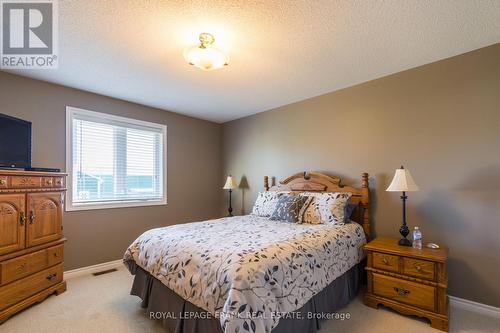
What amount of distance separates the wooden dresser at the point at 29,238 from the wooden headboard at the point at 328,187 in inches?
108

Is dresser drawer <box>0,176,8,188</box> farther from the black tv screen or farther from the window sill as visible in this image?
the window sill

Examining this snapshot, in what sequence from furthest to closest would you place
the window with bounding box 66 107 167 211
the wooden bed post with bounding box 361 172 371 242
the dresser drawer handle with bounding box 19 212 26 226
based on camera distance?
the window with bounding box 66 107 167 211 → the wooden bed post with bounding box 361 172 371 242 → the dresser drawer handle with bounding box 19 212 26 226

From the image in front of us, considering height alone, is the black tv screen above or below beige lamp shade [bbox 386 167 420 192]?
above

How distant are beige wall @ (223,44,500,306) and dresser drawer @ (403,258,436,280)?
564mm

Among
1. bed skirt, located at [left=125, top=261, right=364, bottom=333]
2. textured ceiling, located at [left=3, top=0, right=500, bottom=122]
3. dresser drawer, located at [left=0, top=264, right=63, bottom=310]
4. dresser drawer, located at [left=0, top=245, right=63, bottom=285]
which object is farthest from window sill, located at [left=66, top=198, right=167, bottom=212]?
textured ceiling, located at [left=3, top=0, right=500, bottom=122]

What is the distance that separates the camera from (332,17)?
1.81m

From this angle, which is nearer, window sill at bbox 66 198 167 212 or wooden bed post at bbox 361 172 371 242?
wooden bed post at bbox 361 172 371 242

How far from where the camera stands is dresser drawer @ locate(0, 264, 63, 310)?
2.10 meters

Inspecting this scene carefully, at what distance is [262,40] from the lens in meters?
2.11

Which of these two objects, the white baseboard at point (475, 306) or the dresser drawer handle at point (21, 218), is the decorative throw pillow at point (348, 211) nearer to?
the white baseboard at point (475, 306)

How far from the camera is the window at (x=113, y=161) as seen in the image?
3195 mm

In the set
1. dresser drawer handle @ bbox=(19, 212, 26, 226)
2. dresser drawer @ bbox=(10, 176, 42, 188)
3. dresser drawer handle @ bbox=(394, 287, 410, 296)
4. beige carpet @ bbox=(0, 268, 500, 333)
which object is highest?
dresser drawer @ bbox=(10, 176, 42, 188)

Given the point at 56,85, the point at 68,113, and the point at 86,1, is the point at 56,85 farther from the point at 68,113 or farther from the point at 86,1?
the point at 86,1

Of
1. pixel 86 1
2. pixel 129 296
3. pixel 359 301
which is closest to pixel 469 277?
pixel 359 301
